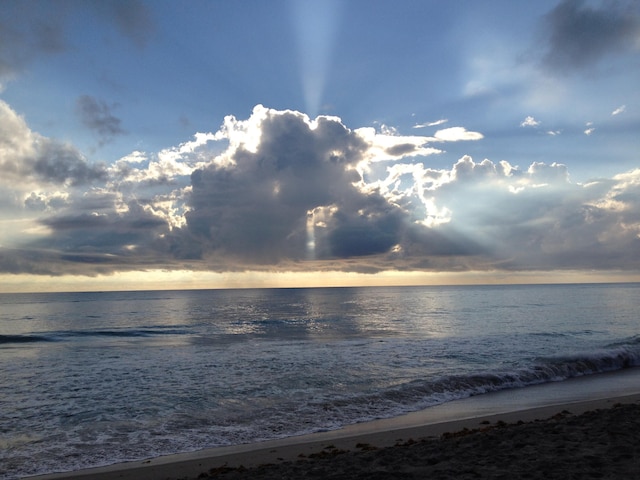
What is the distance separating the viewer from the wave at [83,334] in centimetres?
4419

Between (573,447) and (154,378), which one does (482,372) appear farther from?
(154,378)

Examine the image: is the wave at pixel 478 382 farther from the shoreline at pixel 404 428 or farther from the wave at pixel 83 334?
the wave at pixel 83 334

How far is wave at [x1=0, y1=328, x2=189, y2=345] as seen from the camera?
44188mm

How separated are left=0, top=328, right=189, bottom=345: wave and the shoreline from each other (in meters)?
38.0

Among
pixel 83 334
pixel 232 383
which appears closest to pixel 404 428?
pixel 232 383

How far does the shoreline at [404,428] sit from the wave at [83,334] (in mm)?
37959

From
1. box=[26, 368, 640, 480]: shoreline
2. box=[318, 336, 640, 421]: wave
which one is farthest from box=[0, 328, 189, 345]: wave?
box=[26, 368, 640, 480]: shoreline

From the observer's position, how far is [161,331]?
167 feet

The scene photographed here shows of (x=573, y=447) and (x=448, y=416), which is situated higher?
(x=573, y=447)

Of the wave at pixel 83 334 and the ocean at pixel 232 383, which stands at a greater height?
the wave at pixel 83 334

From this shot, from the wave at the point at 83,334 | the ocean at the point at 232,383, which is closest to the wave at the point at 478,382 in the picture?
the ocean at the point at 232,383

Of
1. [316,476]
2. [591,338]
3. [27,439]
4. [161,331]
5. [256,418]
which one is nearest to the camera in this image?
[316,476]

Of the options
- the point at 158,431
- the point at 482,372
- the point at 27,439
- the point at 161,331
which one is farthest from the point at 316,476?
the point at 161,331

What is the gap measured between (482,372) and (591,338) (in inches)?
883
